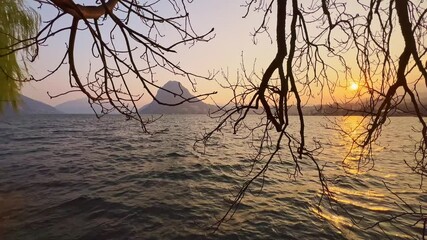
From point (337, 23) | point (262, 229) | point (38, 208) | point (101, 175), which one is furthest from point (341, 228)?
point (101, 175)

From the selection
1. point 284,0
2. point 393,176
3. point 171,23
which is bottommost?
point 393,176

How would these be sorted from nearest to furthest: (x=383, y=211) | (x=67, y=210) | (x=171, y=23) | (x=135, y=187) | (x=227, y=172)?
(x=171, y=23)
(x=67, y=210)
(x=383, y=211)
(x=135, y=187)
(x=227, y=172)

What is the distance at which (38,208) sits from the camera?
8.51 meters

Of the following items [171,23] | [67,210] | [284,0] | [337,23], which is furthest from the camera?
[67,210]

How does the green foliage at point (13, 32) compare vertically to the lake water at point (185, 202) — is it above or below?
above

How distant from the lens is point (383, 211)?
912 cm

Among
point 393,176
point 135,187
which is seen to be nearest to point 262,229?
point 135,187

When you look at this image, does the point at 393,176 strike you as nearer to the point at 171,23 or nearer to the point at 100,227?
the point at 100,227

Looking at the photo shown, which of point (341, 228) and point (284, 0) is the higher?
point (284, 0)

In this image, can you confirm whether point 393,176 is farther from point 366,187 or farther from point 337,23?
point 337,23

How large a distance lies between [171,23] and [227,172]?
12.5 m

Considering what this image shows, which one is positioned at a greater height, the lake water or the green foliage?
the green foliage

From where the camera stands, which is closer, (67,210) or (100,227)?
(100,227)

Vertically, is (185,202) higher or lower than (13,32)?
lower
